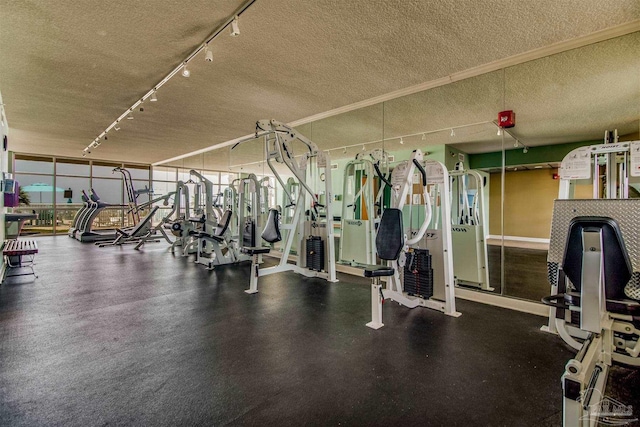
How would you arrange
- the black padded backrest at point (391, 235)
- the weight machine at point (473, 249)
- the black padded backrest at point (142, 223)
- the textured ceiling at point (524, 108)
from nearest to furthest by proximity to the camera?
the black padded backrest at point (391, 235), the textured ceiling at point (524, 108), the weight machine at point (473, 249), the black padded backrest at point (142, 223)

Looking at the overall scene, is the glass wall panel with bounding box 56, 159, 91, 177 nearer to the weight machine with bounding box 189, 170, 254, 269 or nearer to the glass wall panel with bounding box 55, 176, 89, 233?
the glass wall panel with bounding box 55, 176, 89, 233

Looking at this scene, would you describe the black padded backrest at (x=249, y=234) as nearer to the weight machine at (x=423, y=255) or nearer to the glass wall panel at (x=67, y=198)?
the weight machine at (x=423, y=255)

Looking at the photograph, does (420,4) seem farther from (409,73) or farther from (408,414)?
(408,414)

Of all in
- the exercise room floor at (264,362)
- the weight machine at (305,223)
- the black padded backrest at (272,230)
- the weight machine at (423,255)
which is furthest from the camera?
the black padded backrest at (272,230)

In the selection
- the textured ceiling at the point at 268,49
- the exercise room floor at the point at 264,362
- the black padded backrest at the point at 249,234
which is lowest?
the exercise room floor at the point at 264,362

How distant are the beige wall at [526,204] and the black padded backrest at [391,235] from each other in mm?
3329

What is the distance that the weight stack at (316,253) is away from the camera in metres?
4.69

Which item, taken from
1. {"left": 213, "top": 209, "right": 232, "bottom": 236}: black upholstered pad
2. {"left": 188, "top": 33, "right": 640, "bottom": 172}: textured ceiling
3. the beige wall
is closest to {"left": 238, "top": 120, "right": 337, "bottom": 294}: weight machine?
{"left": 213, "top": 209, "right": 232, "bottom": 236}: black upholstered pad

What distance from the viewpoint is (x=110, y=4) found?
8.38 ft

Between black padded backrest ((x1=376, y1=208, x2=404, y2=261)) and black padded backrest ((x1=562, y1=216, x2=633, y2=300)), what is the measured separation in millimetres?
1477

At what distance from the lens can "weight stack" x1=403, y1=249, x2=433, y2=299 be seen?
3359mm

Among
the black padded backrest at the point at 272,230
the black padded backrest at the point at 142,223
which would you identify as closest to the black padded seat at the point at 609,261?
the black padded backrest at the point at 272,230

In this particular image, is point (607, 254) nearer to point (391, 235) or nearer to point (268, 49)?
point (391, 235)

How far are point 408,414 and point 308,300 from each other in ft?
6.80
